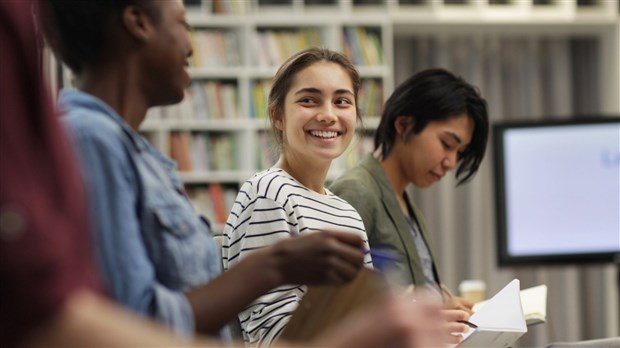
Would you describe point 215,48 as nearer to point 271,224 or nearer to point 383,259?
point 271,224

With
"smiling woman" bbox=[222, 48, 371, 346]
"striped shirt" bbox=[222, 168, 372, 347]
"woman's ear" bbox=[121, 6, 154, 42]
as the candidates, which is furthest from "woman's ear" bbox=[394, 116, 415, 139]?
"woman's ear" bbox=[121, 6, 154, 42]

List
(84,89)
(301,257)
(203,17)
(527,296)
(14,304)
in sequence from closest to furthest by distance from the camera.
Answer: (14,304)
(301,257)
(84,89)
(527,296)
(203,17)

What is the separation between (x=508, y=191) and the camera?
4.09 m

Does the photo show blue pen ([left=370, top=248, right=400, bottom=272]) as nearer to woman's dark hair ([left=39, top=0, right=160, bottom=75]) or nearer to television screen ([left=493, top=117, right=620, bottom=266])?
woman's dark hair ([left=39, top=0, right=160, bottom=75])

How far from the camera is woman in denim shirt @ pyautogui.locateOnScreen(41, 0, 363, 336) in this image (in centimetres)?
83

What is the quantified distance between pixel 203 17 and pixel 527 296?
10.5 ft

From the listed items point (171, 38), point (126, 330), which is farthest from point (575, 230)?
point (126, 330)

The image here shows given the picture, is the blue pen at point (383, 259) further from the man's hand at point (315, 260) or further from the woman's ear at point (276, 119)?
the woman's ear at point (276, 119)

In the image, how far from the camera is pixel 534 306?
6.86 feet

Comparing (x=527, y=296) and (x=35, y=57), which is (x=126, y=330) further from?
(x=527, y=296)

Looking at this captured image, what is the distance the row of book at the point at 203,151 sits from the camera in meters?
5.05

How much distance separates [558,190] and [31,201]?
385cm

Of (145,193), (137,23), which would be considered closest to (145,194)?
(145,193)

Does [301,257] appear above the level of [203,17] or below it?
below
